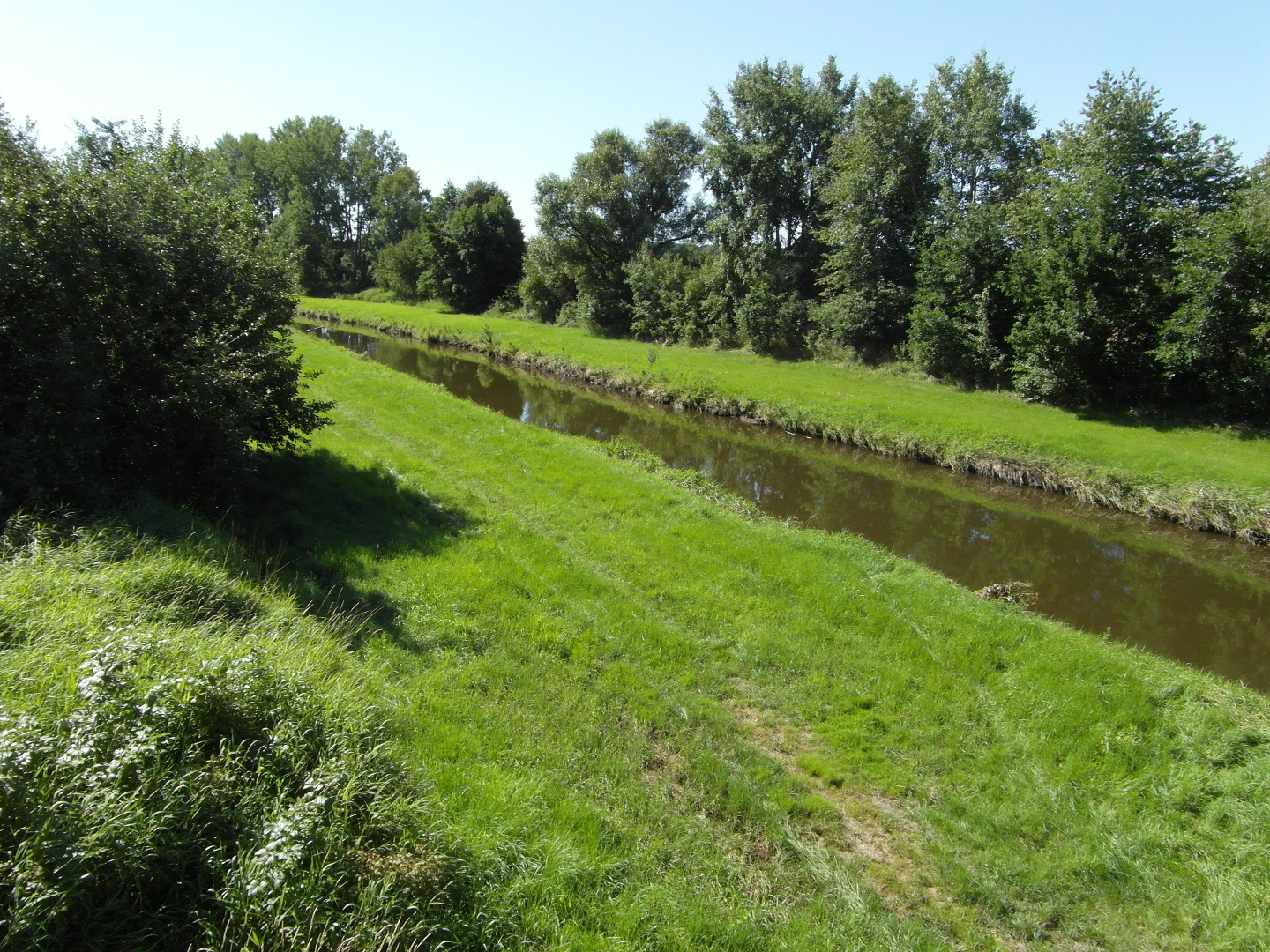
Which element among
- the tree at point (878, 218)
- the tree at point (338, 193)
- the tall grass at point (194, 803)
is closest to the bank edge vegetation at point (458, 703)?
the tall grass at point (194, 803)

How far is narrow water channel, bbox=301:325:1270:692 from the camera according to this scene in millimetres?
11352

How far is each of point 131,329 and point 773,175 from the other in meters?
34.5

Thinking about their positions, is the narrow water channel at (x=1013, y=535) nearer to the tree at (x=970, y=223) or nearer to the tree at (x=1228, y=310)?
the tree at (x=1228, y=310)

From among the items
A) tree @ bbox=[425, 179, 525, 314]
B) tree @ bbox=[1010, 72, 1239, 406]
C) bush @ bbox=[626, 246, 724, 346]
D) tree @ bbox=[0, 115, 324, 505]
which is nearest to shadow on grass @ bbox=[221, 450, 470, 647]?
tree @ bbox=[0, 115, 324, 505]

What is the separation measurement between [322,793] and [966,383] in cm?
2825

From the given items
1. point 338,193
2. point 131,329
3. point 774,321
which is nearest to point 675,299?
point 774,321

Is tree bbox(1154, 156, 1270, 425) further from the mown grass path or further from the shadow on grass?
the shadow on grass

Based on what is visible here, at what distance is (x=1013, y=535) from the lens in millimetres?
15367

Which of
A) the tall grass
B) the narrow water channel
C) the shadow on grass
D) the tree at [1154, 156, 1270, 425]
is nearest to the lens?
the tall grass

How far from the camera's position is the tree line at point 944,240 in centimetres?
2086

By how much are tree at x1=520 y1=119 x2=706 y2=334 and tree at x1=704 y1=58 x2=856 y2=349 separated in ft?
19.5

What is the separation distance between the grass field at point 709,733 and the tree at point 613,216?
35700 mm

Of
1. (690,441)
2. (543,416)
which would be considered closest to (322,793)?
(690,441)

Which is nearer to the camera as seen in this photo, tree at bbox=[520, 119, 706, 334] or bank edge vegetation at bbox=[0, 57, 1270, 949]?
bank edge vegetation at bbox=[0, 57, 1270, 949]
